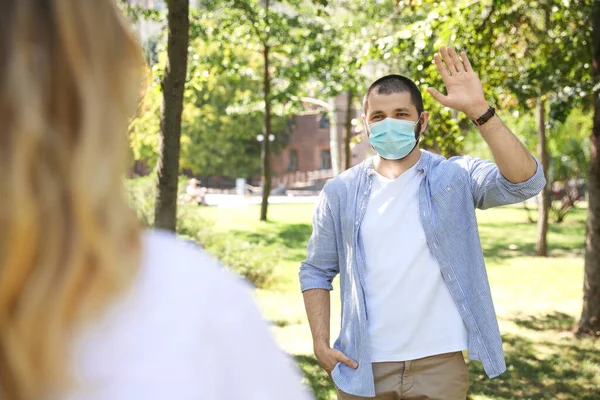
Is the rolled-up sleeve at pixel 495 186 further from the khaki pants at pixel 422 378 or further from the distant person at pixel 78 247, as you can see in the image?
the distant person at pixel 78 247

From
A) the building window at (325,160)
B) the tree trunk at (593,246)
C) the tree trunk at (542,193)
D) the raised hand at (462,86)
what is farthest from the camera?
the building window at (325,160)

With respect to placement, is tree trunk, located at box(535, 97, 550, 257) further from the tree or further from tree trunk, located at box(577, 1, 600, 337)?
tree trunk, located at box(577, 1, 600, 337)

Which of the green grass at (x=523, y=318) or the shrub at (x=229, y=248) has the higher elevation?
the shrub at (x=229, y=248)

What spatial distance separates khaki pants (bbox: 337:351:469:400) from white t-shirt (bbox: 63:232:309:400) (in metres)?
2.30

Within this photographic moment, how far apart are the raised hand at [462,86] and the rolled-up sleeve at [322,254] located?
0.77m

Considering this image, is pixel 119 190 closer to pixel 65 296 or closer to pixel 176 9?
pixel 65 296

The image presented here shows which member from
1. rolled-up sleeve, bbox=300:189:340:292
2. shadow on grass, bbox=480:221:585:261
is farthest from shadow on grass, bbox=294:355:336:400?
shadow on grass, bbox=480:221:585:261

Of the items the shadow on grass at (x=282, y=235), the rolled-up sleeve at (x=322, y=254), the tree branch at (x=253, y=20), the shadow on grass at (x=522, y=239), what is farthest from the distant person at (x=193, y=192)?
the rolled-up sleeve at (x=322, y=254)

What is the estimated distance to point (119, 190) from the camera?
0.84 metres

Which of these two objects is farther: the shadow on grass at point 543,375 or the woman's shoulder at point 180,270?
the shadow on grass at point 543,375

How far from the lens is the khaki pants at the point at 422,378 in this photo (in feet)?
10.2

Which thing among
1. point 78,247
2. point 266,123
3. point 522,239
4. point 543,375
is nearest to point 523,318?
point 543,375

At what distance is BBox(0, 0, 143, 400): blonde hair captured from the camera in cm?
77

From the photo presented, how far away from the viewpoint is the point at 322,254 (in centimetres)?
342
